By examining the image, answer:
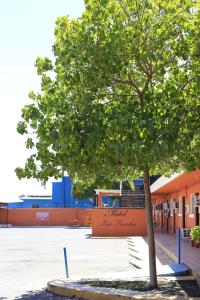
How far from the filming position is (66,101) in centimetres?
1095

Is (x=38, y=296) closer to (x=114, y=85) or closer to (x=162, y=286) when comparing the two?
(x=162, y=286)

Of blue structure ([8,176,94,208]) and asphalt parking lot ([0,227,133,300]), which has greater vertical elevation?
blue structure ([8,176,94,208])

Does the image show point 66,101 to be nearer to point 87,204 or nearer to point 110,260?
point 110,260

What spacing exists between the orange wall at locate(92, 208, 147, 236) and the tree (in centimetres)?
2664

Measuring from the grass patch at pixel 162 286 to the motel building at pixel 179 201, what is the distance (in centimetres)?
708

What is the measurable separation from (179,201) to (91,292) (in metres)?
22.8

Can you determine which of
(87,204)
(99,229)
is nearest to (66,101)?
(99,229)

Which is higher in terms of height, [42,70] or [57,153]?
[42,70]

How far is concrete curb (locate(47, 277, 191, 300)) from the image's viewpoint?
10.0 metres

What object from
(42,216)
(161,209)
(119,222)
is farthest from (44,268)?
(42,216)

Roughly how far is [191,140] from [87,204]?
69.9 meters

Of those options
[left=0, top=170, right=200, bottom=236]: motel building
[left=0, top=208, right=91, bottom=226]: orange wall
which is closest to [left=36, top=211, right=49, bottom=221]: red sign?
[left=0, top=208, right=91, bottom=226]: orange wall

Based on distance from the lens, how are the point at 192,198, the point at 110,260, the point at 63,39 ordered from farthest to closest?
the point at 192,198
the point at 110,260
the point at 63,39

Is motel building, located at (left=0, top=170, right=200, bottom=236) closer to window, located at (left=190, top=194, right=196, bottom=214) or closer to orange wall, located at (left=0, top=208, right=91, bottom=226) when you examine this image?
window, located at (left=190, top=194, right=196, bottom=214)
